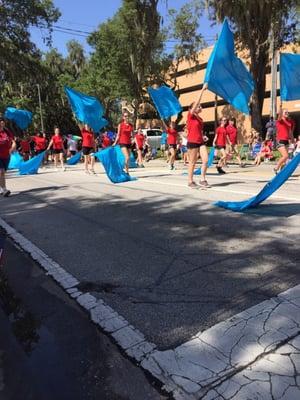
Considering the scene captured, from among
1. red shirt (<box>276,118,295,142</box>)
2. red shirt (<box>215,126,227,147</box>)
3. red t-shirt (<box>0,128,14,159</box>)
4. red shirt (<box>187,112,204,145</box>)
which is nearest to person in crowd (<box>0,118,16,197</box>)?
red t-shirt (<box>0,128,14,159</box>)

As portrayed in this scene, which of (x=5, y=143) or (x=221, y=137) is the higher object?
(x=5, y=143)

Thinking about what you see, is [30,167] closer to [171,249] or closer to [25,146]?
[25,146]

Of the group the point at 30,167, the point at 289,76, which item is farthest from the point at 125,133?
the point at 30,167

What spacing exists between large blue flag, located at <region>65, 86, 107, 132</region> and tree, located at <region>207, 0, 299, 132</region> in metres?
13.2

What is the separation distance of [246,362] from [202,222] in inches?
151

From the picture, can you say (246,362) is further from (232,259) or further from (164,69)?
(164,69)

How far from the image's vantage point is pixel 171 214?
734 centimetres

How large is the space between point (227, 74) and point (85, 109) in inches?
313

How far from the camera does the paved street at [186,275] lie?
2.91 m

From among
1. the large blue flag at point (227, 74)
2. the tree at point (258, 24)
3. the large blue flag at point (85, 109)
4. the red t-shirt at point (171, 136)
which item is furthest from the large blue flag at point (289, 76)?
the tree at point (258, 24)

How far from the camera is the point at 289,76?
8.05 m

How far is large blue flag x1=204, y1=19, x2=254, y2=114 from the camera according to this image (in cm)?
842

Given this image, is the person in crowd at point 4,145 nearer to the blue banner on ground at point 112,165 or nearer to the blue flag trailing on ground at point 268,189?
the blue banner on ground at point 112,165

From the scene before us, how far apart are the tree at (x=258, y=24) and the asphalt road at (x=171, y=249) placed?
1822 cm
